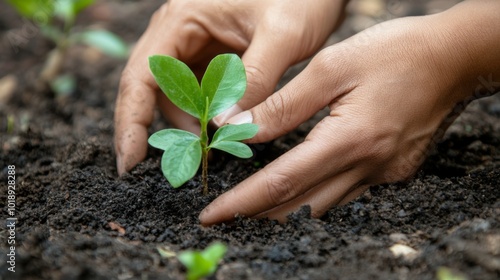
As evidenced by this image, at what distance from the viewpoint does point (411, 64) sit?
1.64 meters

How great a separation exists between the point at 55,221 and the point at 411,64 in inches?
43.9

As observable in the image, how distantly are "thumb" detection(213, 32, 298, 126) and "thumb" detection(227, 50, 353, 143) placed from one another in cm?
11

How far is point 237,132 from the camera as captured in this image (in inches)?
57.4

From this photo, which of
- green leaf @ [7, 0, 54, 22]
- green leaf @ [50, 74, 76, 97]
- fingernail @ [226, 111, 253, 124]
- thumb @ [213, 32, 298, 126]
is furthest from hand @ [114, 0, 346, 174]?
green leaf @ [7, 0, 54, 22]

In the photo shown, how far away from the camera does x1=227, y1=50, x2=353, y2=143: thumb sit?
161 cm

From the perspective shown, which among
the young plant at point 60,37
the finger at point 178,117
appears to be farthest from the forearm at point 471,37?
the young plant at point 60,37

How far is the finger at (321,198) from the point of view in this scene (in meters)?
1.59

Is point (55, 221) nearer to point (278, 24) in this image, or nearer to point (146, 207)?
point (146, 207)

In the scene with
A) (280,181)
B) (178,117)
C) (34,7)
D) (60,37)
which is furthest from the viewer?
(60,37)

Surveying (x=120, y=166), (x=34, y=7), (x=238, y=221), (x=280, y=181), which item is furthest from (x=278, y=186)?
(x=34, y=7)

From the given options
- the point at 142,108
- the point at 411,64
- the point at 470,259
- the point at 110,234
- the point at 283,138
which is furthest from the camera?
the point at 283,138

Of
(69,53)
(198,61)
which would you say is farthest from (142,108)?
(69,53)

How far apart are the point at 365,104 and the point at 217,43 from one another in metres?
0.78

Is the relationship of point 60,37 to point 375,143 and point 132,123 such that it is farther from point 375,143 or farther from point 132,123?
point 375,143
